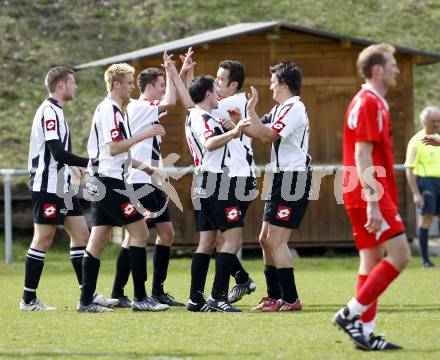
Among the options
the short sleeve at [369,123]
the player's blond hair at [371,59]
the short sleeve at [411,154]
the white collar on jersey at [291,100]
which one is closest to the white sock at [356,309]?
the short sleeve at [369,123]

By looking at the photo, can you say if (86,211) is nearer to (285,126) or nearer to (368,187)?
(285,126)

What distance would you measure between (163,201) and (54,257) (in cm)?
802

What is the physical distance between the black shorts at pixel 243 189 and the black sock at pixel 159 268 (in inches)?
50.1

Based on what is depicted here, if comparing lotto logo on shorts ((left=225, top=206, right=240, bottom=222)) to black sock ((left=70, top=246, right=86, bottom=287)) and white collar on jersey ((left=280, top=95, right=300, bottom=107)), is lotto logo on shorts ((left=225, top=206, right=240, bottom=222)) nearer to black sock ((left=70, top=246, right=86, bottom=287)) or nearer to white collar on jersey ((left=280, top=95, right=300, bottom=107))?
white collar on jersey ((left=280, top=95, right=300, bottom=107))

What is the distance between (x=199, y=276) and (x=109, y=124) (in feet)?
5.44

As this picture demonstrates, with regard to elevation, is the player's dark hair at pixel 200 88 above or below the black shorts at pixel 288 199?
above

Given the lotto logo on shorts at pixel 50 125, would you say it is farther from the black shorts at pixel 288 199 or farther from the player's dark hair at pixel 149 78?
the black shorts at pixel 288 199

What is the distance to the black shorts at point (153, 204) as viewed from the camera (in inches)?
453

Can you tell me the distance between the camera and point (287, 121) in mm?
10344

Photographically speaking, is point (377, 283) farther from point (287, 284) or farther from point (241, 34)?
point (241, 34)

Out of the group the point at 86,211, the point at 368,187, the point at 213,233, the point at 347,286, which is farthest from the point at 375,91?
the point at 86,211

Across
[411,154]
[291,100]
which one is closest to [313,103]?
[411,154]

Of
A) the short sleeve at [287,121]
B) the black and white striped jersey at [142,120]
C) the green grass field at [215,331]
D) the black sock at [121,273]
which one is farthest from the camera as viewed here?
the black sock at [121,273]

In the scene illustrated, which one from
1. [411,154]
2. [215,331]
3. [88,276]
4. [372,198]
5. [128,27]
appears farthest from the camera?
[128,27]
